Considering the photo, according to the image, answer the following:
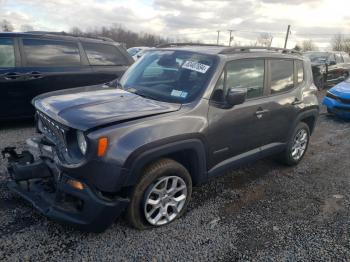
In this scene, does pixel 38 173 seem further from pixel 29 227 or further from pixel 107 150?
pixel 107 150

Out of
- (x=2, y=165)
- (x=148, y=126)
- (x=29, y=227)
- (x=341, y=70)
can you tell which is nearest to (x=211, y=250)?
(x=148, y=126)

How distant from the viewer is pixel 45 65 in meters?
6.16

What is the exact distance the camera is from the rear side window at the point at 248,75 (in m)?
3.71

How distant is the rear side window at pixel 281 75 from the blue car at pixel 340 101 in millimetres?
4550

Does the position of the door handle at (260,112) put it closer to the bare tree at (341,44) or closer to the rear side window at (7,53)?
the rear side window at (7,53)

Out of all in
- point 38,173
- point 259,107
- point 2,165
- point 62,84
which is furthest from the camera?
point 62,84

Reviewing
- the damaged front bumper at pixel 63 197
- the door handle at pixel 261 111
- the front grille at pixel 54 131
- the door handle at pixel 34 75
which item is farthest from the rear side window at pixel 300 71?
the door handle at pixel 34 75

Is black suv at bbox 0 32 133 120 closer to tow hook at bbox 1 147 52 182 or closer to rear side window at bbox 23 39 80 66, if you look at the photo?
rear side window at bbox 23 39 80 66

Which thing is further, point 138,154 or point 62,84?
point 62,84

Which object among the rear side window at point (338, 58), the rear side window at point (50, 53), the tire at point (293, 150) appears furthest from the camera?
the rear side window at point (338, 58)

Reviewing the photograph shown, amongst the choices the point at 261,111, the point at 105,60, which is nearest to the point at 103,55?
the point at 105,60

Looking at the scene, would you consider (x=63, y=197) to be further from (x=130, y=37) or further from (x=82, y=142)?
(x=130, y=37)

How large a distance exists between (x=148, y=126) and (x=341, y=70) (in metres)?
13.9

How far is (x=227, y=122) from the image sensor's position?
3.61 m
